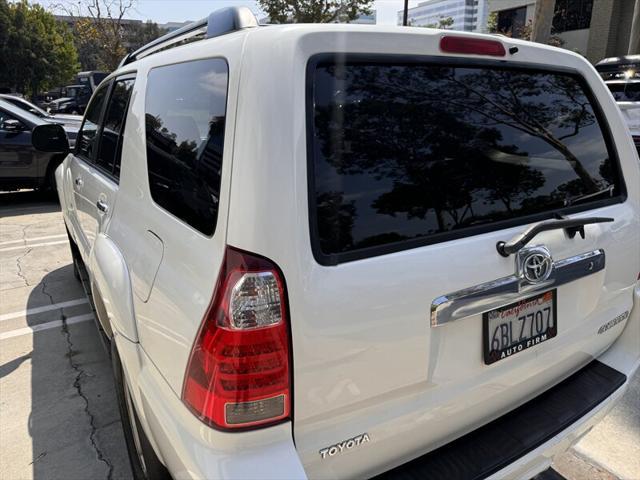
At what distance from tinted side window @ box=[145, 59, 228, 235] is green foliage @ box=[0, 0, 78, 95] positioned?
3816cm

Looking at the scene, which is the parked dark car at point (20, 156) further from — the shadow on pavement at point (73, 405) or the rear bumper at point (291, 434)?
the rear bumper at point (291, 434)

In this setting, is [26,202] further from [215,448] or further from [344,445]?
[344,445]

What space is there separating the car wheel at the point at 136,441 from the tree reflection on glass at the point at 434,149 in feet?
3.46

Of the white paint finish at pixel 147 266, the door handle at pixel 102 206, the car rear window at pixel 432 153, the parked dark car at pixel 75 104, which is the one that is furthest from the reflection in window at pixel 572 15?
the white paint finish at pixel 147 266

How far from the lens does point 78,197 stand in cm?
328

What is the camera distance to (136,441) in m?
1.96

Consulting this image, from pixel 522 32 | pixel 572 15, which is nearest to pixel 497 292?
pixel 522 32

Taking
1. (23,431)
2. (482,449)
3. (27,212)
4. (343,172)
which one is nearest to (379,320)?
(343,172)

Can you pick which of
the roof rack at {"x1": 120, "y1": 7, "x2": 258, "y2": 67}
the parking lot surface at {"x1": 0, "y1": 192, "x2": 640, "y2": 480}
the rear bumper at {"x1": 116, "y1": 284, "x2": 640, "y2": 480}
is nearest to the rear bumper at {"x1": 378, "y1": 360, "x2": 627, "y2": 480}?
the rear bumper at {"x1": 116, "y1": 284, "x2": 640, "y2": 480}

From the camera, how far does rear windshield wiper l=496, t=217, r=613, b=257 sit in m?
1.52

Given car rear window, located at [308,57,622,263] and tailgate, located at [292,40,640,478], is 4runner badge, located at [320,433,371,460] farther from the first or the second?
car rear window, located at [308,57,622,263]

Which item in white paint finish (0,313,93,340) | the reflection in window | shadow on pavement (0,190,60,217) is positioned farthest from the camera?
the reflection in window

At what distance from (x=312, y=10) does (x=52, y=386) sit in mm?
22877

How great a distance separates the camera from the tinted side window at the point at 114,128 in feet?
8.00
